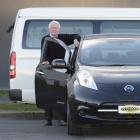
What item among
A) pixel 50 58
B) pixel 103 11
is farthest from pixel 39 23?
pixel 50 58

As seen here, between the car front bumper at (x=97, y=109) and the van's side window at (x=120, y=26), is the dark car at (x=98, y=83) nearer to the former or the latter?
Result: the car front bumper at (x=97, y=109)

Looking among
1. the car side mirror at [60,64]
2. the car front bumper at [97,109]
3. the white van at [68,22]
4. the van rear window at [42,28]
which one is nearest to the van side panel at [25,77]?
the white van at [68,22]

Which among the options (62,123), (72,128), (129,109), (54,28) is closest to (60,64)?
(72,128)

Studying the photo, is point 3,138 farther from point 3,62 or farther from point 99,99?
point 3,62

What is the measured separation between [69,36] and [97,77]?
2.89 meters

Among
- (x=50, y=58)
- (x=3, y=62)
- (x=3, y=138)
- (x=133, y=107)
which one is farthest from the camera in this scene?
(x=3, y=62)

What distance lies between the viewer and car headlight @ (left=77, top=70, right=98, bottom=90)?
10.8 m

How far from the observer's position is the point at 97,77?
10.9 metres

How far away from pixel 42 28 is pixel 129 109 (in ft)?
17.0

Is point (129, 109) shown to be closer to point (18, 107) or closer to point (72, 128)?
point (72, 128)

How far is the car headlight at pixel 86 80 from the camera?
35.5 feet

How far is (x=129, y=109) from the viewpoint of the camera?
35.1ft

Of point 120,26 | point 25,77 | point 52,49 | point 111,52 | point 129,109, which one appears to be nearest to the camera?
point 129,109

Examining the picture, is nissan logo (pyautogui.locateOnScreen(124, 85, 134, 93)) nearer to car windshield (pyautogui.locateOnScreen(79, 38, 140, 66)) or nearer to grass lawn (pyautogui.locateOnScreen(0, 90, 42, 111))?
car windshield (pyautogui.locateOnScreen(79, 38, 140, 66))
